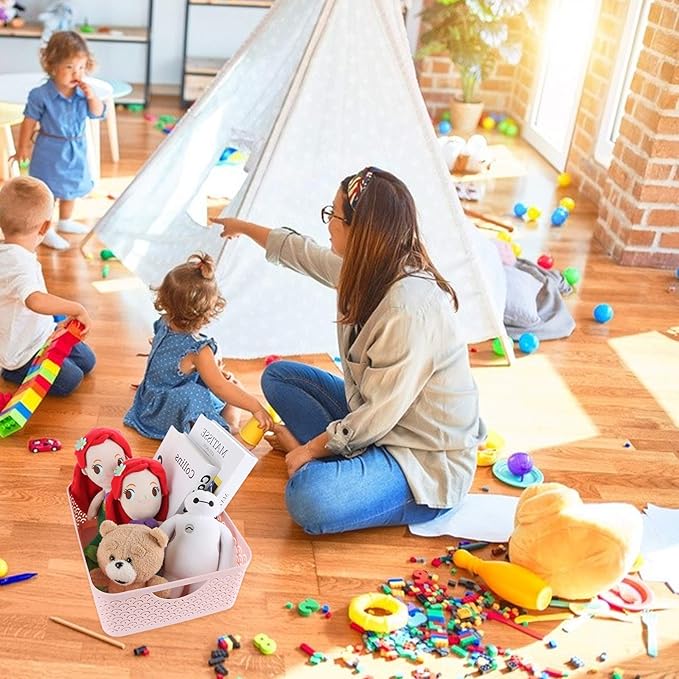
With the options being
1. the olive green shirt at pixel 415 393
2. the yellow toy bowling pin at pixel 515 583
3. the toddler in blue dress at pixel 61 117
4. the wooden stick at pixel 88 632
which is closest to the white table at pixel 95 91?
the toddler in blue dress at pixel 61 117

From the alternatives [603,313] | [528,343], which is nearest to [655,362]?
[603,313]

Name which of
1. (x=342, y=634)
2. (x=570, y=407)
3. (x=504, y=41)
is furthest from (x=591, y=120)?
(x=342, y=634)

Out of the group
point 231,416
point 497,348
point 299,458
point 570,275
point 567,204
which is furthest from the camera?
point 567,204

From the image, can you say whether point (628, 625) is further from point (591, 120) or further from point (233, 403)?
point (591, 120)

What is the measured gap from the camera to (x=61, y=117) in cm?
335

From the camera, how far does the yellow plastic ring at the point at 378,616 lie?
1.84m

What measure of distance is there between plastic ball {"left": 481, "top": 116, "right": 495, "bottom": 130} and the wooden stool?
262 centimetres

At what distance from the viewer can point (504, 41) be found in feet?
16.3

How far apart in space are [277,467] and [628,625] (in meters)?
0.86

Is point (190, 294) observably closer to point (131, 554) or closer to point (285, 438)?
point (285, 438)

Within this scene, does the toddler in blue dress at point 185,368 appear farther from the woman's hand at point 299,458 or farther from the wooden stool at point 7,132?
the wooden stool at point 7,132

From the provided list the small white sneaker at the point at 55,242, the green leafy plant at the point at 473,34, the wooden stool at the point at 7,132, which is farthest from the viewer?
the green leafy plant at the point at 473,34

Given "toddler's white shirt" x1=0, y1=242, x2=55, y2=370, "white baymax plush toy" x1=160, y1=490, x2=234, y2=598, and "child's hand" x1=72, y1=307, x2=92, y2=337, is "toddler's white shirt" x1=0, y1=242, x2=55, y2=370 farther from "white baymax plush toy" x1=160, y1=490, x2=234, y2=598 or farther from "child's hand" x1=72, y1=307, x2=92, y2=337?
"white baymax plush toy" x1=160, y1=490, x2=234, y2=598

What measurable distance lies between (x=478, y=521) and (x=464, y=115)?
11.3ft
